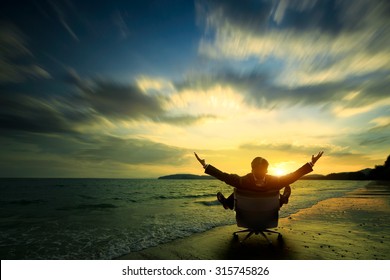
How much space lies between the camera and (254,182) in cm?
616

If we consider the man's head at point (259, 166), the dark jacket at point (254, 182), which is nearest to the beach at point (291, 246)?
the dark jacket at point (254, 182)

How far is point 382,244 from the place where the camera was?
252 inches

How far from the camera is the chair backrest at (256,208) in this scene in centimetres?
626

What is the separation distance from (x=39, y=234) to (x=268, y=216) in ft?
29.1

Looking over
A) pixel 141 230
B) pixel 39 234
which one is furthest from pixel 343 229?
pixel 39 234

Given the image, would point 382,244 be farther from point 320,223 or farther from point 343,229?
point 320,223

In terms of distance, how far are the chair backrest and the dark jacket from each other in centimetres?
18

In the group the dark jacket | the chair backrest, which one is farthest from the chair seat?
the dark jacket

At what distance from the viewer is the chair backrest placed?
6.26 metres

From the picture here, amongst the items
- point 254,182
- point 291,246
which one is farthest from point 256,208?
point 291,246

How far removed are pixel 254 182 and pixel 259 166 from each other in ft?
1.49

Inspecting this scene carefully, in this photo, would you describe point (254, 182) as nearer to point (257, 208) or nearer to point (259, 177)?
point (259, 177)
